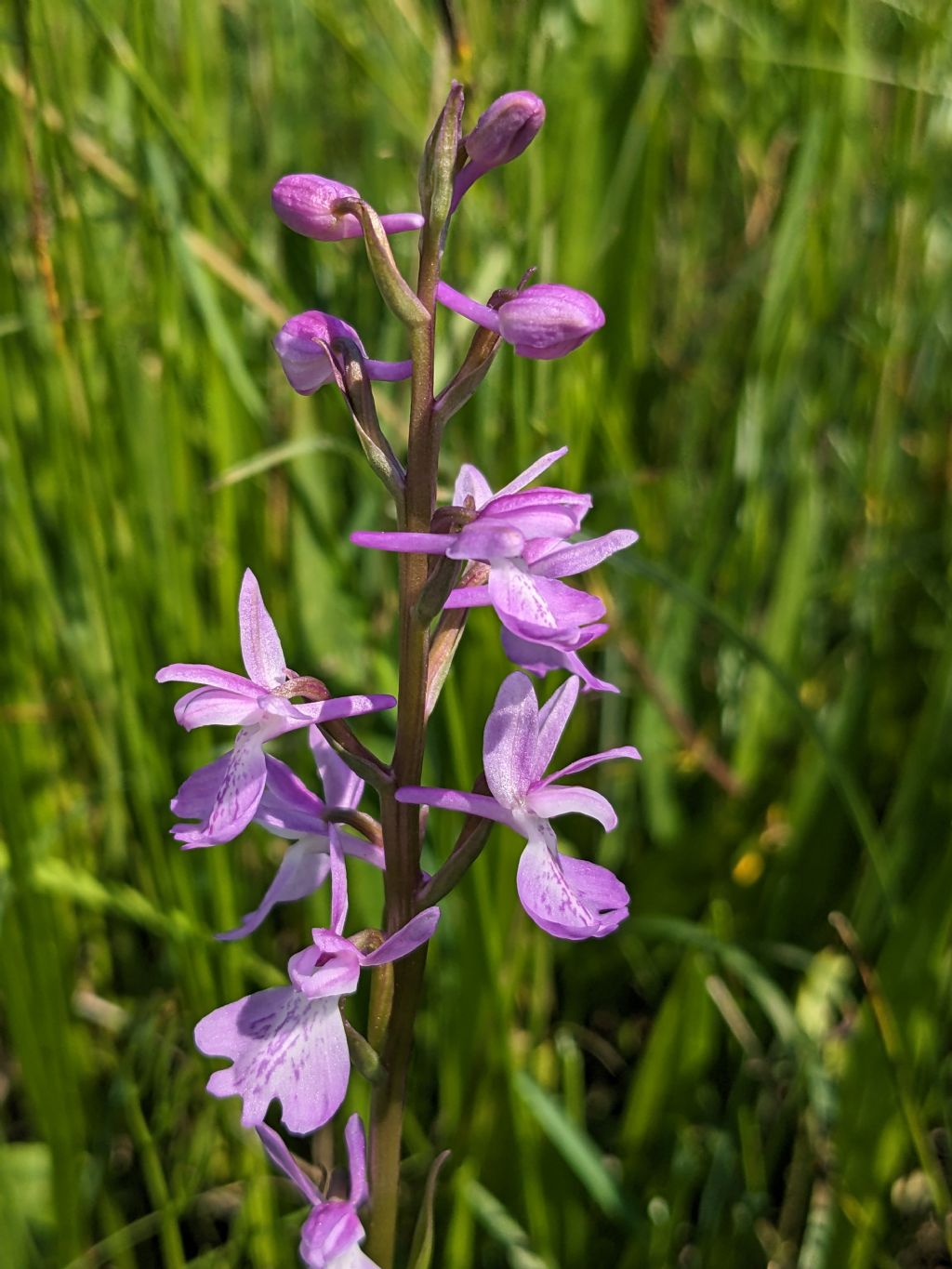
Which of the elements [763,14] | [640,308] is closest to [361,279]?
[640,308]

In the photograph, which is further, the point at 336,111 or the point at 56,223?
the point at 336,111

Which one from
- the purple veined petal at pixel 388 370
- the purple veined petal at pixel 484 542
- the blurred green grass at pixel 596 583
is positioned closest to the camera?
the purple veined petal at pixel 484 542

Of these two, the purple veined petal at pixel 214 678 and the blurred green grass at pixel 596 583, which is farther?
the blurred green grass at pixel 596 583

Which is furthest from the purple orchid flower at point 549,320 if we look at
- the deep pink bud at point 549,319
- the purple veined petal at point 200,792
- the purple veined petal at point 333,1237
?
the purple veined petal at point 333,1237

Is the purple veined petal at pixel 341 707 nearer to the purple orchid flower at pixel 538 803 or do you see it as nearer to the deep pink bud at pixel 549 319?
the purple orchid flower at pixel 538 803

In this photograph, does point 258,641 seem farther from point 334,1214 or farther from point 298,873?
point 334,1214

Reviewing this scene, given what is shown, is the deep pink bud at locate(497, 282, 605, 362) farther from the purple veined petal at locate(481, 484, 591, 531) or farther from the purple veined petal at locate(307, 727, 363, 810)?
the purple veined petal at locate(307, 727, 363, 810)

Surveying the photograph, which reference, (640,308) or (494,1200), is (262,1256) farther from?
(640,308)

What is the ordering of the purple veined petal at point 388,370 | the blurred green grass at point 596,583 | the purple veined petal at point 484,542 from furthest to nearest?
the blurred green grass at point 596,583, the purple veined petal at point 388,370, the purple veined petal at point 484,542

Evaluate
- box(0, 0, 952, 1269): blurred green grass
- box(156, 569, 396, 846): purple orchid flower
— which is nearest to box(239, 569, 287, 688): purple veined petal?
box(156, 569, 396, 846): purple orchid flower
